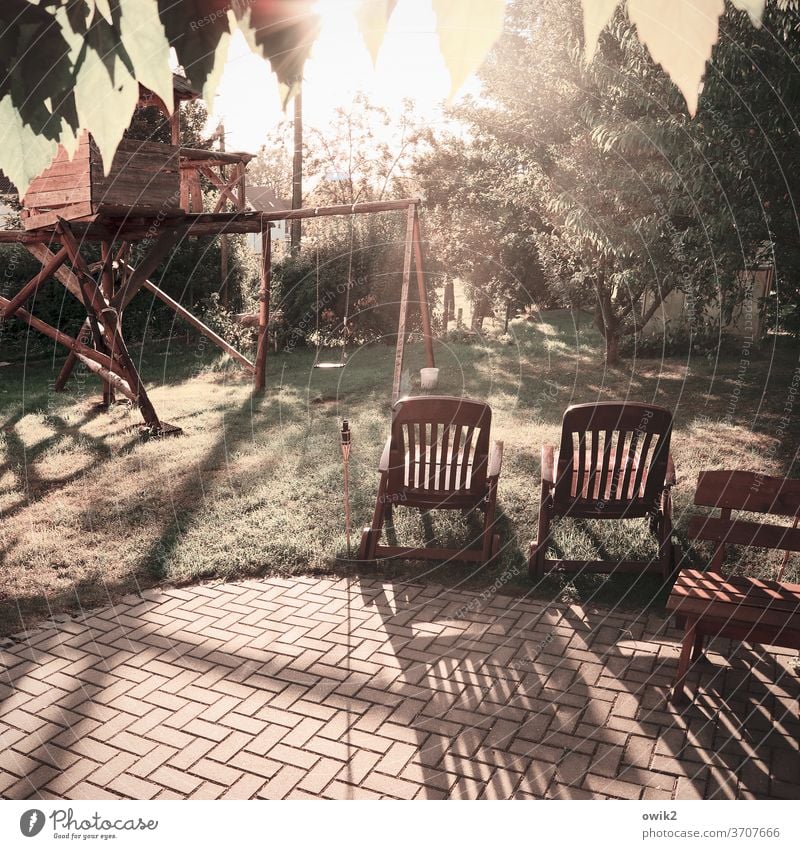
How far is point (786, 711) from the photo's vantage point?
156 inches

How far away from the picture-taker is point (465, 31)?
62.7 inches

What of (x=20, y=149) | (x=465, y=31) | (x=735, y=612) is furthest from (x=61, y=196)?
(x=465, y=31)

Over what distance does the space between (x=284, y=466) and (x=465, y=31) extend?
701 cm

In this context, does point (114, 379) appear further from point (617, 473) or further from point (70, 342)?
point (617, 473)

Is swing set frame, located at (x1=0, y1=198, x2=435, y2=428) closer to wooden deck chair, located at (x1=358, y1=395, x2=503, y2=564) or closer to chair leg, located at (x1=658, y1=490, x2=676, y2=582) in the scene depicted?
wooden deck chair, located at (x1=358, y1=395, x2=503, y2=564)

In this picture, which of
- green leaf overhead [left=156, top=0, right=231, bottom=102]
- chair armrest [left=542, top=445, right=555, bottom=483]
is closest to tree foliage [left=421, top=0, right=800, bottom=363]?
chair armrest [left=542, top=445, right=555, bottom=483]

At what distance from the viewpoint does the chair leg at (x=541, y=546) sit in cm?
559

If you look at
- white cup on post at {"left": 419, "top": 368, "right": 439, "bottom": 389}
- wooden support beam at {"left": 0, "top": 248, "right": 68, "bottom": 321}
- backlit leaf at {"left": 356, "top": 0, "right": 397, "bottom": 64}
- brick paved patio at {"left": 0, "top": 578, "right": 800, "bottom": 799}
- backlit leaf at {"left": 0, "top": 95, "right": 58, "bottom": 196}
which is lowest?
brick paved patio at {"left": 0, "top": 578, "right": 800, "bottom": 799}

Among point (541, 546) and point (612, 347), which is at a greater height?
point (612, 347)

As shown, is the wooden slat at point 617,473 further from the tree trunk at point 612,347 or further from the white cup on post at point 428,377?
the tree trunk at point 612,347

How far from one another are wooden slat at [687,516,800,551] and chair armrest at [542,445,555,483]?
141cm

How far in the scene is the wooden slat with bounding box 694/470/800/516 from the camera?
4.42 metres

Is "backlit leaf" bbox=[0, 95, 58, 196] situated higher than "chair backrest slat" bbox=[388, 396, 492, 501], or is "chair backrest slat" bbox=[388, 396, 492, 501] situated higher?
"backlit leaf" bbox=[0, 95, 58, 196]
